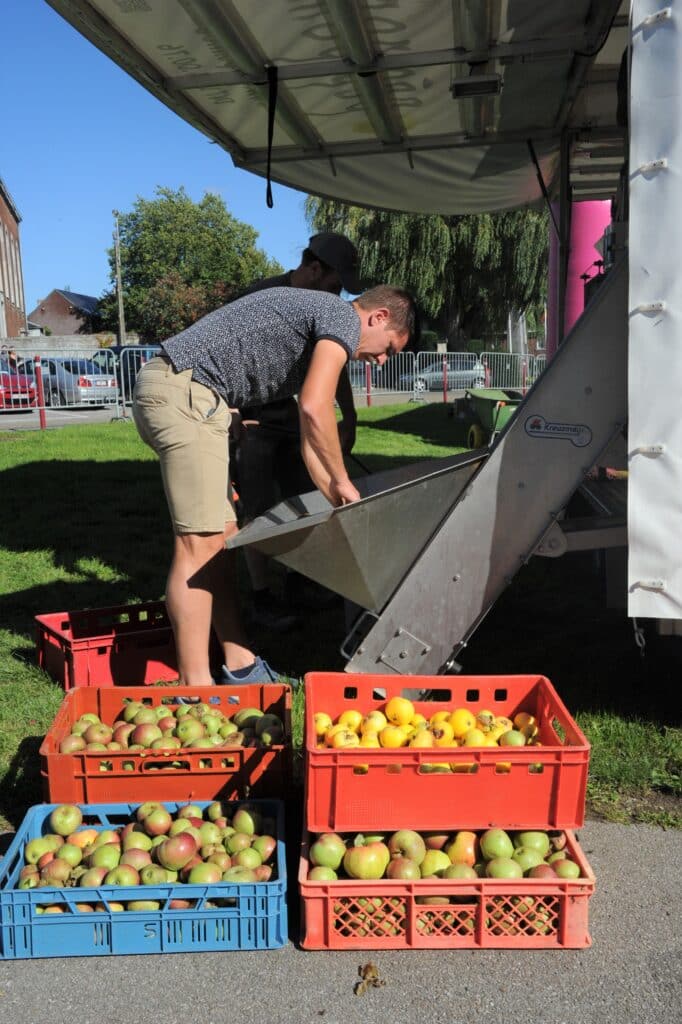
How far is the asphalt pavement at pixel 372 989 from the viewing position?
7.99ft

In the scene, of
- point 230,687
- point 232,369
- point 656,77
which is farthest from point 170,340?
point 656,77

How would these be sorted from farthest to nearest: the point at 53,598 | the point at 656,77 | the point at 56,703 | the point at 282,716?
the point at 53,598 → the point at 56,703 → the point at 282,716 → the point at 656,77

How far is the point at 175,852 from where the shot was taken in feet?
9.15

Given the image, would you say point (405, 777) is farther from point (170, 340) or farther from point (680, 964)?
point (170, 340)

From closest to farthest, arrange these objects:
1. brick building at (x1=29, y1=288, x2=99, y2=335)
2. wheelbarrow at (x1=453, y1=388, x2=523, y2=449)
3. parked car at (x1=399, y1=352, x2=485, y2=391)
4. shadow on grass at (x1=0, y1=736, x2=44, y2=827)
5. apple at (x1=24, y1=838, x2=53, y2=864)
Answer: apple at (x1=24, y1=838, x2=53, y2=864), shadow on grass at (x1=0, y1=736, x2=44, y2=827), wheelbarrow at (x1=453, y1=388, x2=523, y2=449), parked car at (x1=399, y1=352, x2=485, y2=391), brick building at (x1=29, y1=288, x2=99, y2=335)

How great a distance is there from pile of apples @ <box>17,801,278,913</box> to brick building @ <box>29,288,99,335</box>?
97332 mm

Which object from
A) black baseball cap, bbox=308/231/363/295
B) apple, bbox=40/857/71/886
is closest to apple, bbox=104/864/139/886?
apple, bbox=40/857/71/886

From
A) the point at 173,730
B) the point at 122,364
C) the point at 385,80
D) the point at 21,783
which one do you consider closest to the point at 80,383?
the point at 122,364

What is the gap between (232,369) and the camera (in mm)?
3859

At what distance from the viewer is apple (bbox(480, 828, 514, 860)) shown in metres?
2.76

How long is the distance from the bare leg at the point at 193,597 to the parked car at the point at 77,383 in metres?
18.8

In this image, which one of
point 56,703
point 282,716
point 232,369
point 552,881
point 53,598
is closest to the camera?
point 552,881

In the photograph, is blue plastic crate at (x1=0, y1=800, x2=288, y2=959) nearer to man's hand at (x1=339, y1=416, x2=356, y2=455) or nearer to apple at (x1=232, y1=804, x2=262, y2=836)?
apple at (x1=232, y1=804, x2=262, y2=836)

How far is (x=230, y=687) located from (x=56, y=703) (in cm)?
115
